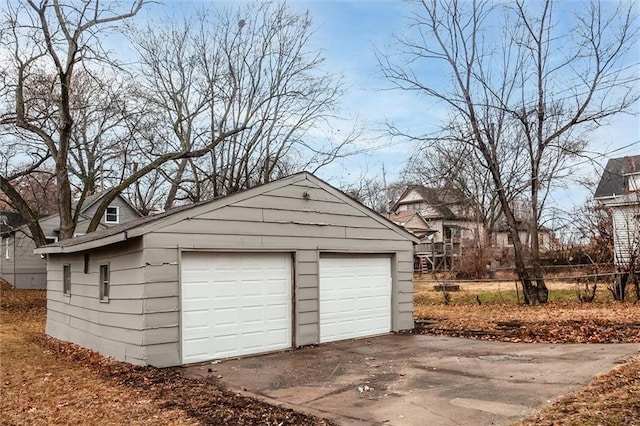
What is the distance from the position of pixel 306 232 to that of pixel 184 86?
49.3 ft

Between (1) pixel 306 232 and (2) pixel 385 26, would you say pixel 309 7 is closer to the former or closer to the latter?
(2) pixel 385 26

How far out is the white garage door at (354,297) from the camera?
33.6 ft

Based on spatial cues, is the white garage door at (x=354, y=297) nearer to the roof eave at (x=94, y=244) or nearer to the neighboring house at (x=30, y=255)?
the roof eave at (x=94, y=244)

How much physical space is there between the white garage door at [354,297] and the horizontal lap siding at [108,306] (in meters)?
3.50

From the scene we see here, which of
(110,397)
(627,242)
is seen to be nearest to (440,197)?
(627,242)

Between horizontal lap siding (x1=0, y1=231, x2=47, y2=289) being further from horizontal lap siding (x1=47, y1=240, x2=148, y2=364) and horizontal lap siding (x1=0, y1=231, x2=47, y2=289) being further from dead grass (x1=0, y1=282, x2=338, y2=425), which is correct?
dead grass (x1=0, y1=282, x2=338, y2=425)

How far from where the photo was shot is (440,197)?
4144 centimetres

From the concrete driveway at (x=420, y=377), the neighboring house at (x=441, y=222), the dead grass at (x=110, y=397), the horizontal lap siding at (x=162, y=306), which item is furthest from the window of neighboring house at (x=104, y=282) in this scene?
the neighboring house at (x=441, y=222)

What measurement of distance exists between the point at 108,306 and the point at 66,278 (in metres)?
3.26

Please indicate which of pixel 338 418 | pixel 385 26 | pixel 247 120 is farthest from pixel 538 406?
pixel 247 120

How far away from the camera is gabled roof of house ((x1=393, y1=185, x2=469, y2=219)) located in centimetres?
3316

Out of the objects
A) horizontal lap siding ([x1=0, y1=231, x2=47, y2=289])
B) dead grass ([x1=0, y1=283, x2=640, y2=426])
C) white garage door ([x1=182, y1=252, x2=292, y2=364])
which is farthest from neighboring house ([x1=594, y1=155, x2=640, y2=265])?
horizontal lap siding ([x1=0, y1=231, x2=47, y2=289])

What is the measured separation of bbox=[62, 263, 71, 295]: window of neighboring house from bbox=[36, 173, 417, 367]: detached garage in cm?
2

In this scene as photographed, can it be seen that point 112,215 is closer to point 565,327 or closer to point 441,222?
point 565,327
